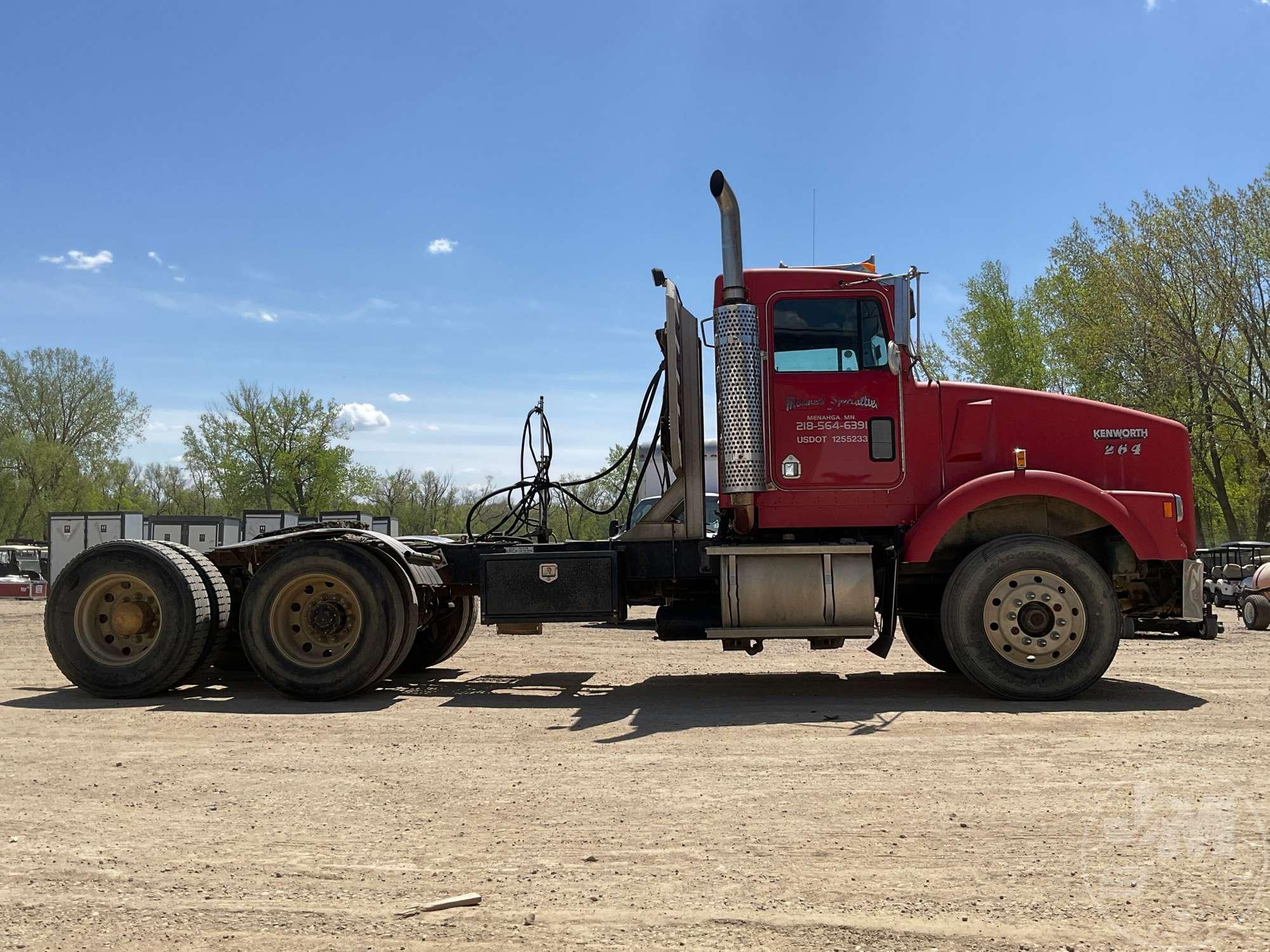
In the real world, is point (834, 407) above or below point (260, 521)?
below

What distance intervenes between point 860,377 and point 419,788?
4894mm

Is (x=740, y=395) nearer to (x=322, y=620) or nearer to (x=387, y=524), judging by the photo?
(x=322, y=620)

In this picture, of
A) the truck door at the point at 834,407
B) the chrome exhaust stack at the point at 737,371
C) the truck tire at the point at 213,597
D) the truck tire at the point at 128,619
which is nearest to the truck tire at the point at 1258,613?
the truck door at the point at 834,407

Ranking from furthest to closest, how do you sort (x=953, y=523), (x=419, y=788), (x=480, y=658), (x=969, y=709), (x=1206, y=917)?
(x=480, y=658)
(x=953, y=523)
(x=969, y=709)
(x=419, y=788)
(x=1206, y=917)

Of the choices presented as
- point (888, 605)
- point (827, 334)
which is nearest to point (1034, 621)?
point (888, 605)

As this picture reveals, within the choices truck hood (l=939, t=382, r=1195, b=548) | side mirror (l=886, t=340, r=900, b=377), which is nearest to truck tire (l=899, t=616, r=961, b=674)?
truck hood (l=939, t=382, r=1195, b=548)

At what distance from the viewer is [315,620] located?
27.9 feet

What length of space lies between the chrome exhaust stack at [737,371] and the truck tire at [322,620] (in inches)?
A: 119

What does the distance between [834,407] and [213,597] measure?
219 inches

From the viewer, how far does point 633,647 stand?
1310cm

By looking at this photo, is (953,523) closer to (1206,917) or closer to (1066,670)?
(1066,670)

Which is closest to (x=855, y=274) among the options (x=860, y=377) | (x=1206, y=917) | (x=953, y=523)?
(x=860, y=377)

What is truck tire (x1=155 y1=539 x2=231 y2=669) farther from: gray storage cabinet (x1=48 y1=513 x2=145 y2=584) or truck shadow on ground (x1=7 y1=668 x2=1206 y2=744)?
gray storage cabinet (x1=48 y1=513 x2=145 y2=584)

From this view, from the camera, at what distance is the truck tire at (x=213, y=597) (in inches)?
344
